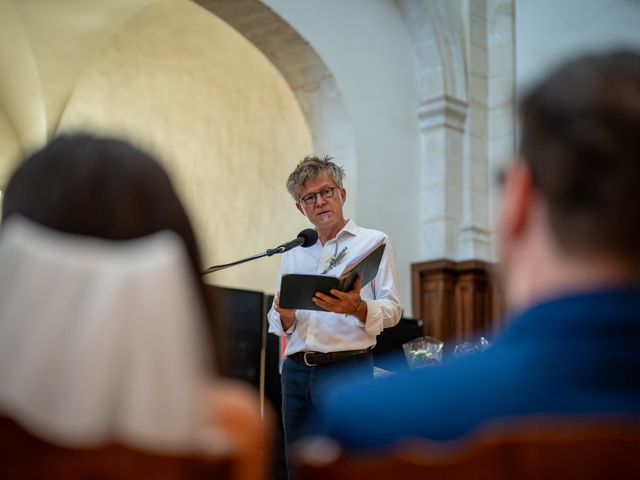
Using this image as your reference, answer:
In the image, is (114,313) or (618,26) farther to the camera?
(618,26)

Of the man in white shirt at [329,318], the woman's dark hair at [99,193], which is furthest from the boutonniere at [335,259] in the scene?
the woman's dark hair at [99,193]

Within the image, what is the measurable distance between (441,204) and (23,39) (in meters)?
4.67

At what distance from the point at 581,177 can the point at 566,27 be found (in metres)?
7.34

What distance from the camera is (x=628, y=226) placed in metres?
1.16

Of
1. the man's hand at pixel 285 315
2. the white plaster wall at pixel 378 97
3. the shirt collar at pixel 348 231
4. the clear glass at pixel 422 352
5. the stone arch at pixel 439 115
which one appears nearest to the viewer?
the man's hand at pixel 285 315

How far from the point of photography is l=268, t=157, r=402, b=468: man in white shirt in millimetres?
4215

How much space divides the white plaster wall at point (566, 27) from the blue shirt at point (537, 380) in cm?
653

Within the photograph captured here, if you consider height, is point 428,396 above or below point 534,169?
below

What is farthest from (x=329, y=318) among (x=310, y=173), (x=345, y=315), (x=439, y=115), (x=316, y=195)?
(x=439, y=115)

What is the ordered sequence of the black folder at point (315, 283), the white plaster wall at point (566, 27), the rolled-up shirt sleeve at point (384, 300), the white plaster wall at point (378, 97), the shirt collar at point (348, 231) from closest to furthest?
the black folder at point (315, 283), the rolled-up shirt sleeve at point (384, 300), the shirt collar at point (348, 231), the white plaster wall at point (566, 27), the white plaster wall at point (378, 97)

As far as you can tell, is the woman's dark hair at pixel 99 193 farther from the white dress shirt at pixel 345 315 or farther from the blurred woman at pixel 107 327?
the white dress shirt at pixel 345 315

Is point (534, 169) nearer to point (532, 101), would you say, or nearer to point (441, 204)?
point (532, 101)

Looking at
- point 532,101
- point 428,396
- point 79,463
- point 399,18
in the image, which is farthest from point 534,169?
point 399,18

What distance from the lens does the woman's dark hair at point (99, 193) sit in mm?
1209
